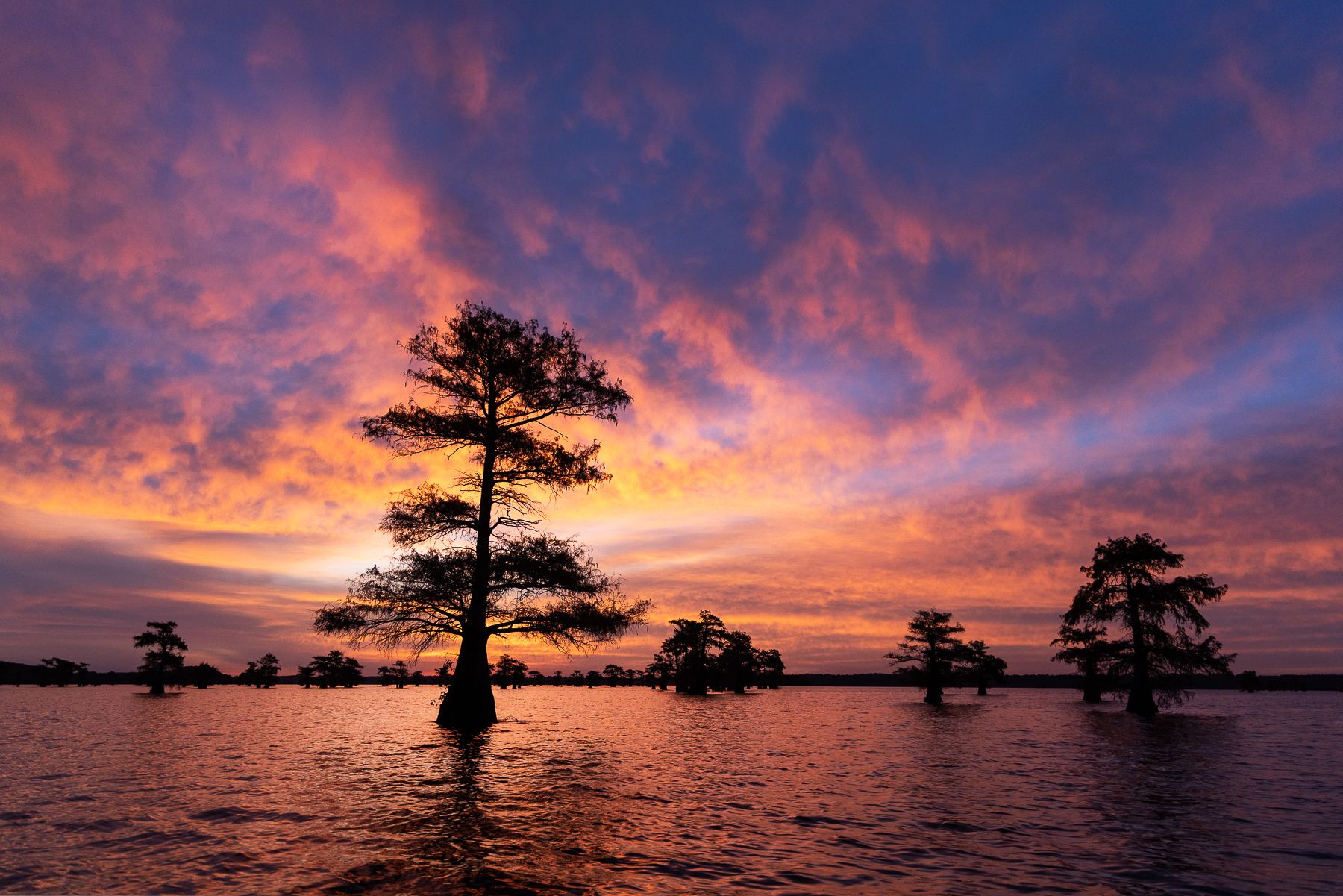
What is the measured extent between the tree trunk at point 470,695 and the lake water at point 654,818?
2551 millimetres

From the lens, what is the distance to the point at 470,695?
32.3m

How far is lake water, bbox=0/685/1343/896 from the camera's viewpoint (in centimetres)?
938

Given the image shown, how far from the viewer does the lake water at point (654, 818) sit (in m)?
9.38

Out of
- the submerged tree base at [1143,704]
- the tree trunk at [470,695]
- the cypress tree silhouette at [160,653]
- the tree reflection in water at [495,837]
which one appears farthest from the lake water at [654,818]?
the cypress tree silhouette at [160,653]

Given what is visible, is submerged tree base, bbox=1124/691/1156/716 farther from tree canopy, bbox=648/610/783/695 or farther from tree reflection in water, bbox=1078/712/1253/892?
tree canopy, bbox=648/610/783/695

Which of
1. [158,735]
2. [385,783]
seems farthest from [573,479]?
[158,735]

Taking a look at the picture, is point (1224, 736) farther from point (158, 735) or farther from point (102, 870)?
point (158, 735)

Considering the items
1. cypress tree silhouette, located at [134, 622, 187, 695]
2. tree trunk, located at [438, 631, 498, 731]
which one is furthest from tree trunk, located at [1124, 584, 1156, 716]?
cypress tree silhouette, located at [134, 622, 187, 695]

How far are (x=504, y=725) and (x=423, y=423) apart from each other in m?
21.2

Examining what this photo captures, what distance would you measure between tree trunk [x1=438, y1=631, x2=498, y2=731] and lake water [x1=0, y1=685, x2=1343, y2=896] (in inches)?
100

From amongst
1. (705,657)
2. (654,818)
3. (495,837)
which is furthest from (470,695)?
(705,657)

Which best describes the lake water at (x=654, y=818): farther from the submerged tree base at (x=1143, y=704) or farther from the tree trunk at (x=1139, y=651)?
the submerged tree base at (x=1143, y=704)

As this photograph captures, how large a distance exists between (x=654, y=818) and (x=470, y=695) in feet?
69.9

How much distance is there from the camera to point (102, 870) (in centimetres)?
929
